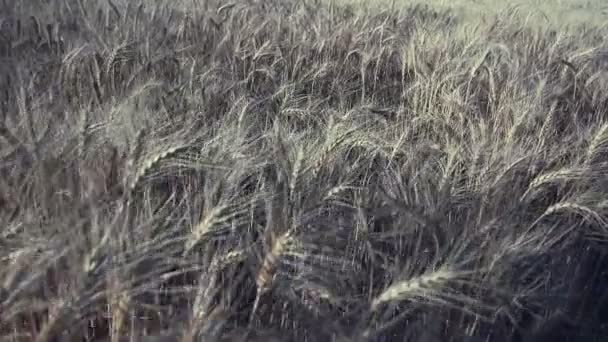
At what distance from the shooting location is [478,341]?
4.78 feet

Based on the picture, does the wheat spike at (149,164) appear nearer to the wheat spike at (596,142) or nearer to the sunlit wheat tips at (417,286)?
the sunlit wheat tips at (417,286)

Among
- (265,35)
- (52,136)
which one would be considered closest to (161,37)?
(265,35)

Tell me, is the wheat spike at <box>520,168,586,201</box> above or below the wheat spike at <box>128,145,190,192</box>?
below

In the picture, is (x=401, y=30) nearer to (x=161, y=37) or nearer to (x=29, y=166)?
(x=161, y=37)

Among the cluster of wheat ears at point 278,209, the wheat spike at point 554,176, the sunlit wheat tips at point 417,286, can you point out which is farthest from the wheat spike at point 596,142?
the sunlit wheat tips at point 417,286

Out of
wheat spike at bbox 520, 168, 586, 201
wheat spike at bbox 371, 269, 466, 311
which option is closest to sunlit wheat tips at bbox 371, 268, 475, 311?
wheat spike at bbox 371, 269, 466, 311

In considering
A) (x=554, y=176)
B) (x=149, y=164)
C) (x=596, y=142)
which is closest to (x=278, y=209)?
(x=149, y=164)

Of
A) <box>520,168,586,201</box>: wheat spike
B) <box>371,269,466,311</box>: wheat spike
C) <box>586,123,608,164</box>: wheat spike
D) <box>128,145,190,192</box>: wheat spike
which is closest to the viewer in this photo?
<box>371,269,466,311</box>: wheat spike

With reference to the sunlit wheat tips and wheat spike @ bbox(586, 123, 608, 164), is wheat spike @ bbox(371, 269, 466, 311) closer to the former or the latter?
the sunlit wheat tips

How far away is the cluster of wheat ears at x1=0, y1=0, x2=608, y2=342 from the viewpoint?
1137 millimetres

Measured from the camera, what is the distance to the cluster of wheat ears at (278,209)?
3.73 ft

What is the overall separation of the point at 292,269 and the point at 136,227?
0.45 meters

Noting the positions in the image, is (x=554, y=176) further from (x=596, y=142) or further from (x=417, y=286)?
(x=417, y=286)

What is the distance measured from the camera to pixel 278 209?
4.29 feet
